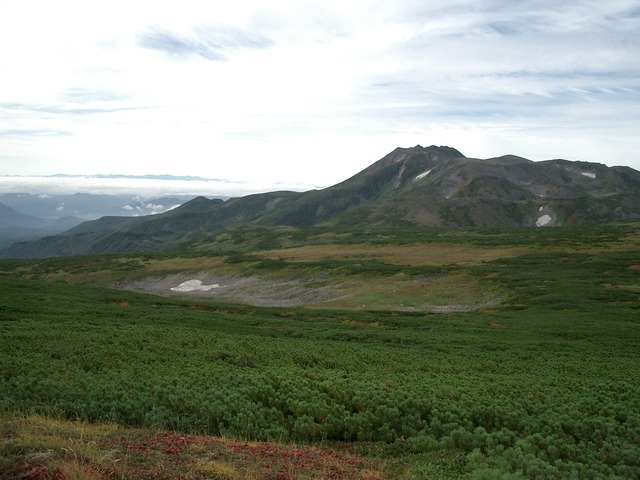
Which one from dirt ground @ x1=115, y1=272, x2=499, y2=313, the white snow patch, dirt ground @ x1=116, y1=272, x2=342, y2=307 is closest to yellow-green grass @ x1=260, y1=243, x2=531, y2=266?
dirt ground @ x1=116, y1=272, x2=342, y2=307

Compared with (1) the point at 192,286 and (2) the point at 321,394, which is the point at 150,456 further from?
(1) the point at 192,286

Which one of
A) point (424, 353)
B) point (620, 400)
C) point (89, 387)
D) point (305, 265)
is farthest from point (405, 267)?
point (89, 387)

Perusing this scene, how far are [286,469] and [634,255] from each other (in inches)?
4597

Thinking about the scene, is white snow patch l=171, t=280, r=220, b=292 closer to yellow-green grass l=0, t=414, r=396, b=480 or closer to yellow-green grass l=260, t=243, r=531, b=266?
yellow-green grass l=260, t=243, r=531, b=266

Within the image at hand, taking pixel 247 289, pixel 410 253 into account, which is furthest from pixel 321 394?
pixel 410 253

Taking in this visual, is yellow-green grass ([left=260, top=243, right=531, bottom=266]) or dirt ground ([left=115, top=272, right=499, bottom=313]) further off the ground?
yellow-green grass ([left=260, top=243, right=531, bottom=266])

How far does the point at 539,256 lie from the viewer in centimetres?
11262

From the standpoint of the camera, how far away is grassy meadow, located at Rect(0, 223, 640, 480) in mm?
13695

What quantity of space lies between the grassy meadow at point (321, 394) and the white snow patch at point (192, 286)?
47550 millimetres

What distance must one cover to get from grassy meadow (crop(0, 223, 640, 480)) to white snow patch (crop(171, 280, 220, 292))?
47550 millimetres

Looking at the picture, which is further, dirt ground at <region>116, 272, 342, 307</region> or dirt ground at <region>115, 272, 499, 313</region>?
dirt ground at <region>116, 272, 342, 307</region>

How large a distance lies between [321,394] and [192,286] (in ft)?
322

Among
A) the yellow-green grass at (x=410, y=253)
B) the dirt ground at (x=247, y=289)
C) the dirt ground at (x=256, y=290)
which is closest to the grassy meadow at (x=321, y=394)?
the dirt ground at (x=256, y=290)

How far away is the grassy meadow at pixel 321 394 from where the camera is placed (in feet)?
44.9
